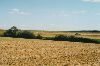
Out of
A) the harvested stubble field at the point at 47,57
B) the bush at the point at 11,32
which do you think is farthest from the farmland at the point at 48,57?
the bush at the point at 11,32

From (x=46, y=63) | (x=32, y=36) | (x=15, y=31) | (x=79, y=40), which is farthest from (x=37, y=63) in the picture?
(x=15, y=31)

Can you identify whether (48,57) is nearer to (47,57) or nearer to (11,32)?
(47,57)

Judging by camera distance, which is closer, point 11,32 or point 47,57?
point 47,57

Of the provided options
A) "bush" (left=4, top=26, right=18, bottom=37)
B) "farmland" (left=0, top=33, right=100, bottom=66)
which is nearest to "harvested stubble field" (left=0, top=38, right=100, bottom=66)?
"farmland" (left=0, top=33, right=100, bottom=66)

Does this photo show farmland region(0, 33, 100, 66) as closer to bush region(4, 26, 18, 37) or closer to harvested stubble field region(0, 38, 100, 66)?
harvested stubble field region(0, 38, 100, 66)

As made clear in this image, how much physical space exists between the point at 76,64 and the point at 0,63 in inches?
273

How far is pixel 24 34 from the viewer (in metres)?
78.4

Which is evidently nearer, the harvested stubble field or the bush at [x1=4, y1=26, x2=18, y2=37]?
the harvested stubble field

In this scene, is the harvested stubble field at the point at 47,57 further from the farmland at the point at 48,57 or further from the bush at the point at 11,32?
the bush at the point at 11,32

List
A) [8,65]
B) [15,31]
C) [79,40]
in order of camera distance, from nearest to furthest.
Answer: [8,65] < [79,40] < [15,31]

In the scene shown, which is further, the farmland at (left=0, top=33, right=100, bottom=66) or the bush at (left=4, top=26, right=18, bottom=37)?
the bush at (left=4, top=26, right=18, bottom=37)

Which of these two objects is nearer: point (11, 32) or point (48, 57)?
point (48, 57)

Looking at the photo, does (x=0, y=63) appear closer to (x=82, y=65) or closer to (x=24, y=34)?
(x=82, y=65)

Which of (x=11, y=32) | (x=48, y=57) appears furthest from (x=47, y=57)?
(x=11, y=32)
